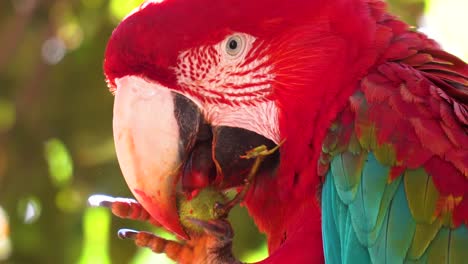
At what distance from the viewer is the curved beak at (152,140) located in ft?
5.96

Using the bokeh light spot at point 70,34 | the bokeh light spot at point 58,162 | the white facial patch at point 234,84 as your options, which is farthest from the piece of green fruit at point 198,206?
the bokeh light spot at point 70,34

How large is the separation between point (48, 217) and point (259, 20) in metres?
1.24

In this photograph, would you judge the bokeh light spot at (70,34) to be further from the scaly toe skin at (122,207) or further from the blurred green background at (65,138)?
the scaly toe skin at (122,207)

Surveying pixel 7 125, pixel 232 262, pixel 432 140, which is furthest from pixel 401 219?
pixel 7 125

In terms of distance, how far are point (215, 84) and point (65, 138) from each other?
1.08m

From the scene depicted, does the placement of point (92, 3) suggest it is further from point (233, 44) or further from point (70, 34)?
point (233, 44)

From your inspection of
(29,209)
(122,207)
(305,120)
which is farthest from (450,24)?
(29,209)

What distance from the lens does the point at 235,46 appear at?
76.0 inches

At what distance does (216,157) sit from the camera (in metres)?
1.91

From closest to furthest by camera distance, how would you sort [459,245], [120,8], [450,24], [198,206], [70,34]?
[459,245] < [198,206] < [450,24] < [120,8] < [70,34]

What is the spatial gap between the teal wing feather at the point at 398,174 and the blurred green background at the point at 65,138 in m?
0.91

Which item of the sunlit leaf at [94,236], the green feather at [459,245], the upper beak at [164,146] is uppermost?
the upper beak at [164,146]

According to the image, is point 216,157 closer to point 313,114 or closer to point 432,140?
point 313,114

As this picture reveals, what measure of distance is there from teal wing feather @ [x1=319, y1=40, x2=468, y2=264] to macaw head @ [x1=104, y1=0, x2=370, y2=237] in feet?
0.41
